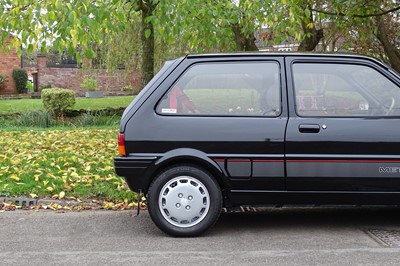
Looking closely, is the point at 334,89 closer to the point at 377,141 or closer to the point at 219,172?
the point at 377,141

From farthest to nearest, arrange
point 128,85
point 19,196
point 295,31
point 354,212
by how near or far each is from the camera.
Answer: point 128,85, point 295,31, point 19,196, point 354,212

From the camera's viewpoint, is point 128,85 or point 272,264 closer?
point 272,264

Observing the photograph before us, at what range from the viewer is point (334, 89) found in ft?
17.8

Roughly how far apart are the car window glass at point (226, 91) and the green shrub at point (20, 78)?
28.5 metres

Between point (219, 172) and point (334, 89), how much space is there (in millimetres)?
1402

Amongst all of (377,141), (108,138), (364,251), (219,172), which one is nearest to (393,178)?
(377,141)

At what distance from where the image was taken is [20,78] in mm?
32125

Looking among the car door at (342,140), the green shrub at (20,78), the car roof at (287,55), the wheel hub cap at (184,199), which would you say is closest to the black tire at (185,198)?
the wheel hub cap at (184,199)

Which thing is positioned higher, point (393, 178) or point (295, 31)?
point (295, 31)

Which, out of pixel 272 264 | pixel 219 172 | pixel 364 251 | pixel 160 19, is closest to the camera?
pixel 272 264

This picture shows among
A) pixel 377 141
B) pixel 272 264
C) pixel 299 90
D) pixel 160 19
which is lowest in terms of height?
pixel 272 264

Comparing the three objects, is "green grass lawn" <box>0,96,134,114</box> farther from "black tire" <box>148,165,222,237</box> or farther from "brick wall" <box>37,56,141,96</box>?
"black tire" <box>148,165,222,237</box>

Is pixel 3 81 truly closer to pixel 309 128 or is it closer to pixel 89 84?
pixel 89 84

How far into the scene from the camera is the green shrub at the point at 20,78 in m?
32.0
